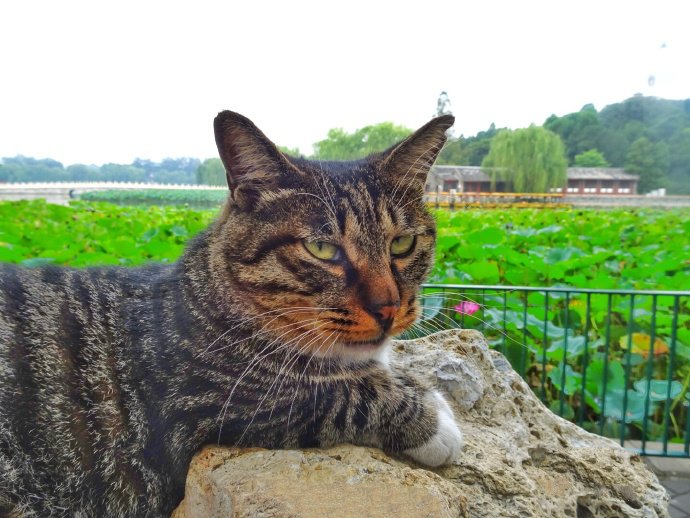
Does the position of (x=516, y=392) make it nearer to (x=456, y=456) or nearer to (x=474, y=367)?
(x=474, y=367)

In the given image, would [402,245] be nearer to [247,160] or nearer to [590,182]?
[247,160]

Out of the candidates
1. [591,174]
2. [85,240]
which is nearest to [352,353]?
[85,240]

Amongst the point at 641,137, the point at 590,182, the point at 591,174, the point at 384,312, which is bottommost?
→ the point at 384,312

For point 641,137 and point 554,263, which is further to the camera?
point 641,137

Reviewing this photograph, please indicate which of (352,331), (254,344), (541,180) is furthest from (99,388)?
(541,180)

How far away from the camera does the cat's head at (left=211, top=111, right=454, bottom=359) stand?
4.83 feet

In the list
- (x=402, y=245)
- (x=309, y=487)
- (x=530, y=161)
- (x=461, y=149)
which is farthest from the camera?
(x=530, y=161)

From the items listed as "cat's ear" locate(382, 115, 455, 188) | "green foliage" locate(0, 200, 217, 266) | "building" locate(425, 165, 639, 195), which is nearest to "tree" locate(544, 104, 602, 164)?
"building" locate(425, 165, 639, 195)

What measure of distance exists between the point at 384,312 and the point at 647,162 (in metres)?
13.1

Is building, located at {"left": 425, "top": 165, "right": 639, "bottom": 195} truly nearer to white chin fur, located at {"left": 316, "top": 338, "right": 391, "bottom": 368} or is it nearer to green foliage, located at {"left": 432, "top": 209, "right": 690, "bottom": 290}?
green foliage, located at {"left": 432, "top": 209, "right": 690, "bottom": 290}

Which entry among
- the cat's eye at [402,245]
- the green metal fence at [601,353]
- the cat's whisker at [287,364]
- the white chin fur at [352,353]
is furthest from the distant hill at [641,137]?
the cat's whisker at [287,364]

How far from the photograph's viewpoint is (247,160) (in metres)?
1.59

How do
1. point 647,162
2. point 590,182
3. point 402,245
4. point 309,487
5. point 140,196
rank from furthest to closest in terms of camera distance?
1. point 590,182
2. point 140,196
3. point 647,162
4. point 402,245
5. point 309,487

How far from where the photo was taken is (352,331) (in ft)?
4.78
